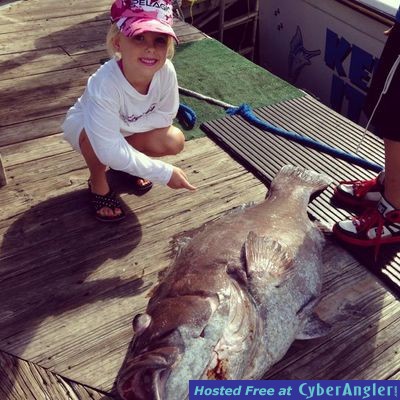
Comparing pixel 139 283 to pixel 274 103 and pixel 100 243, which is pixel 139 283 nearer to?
pixel 100 243

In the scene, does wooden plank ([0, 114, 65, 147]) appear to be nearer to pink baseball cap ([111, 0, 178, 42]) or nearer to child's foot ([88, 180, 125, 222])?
child's foot ([88, 180, 125, 222])

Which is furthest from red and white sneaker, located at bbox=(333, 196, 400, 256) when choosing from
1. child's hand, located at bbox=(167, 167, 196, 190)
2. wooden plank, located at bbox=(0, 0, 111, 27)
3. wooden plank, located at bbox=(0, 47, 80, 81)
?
wooden plank, located at bbox=(0, 0, 111, 27)

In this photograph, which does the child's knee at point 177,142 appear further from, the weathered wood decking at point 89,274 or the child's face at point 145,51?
the child's face at point 145,51

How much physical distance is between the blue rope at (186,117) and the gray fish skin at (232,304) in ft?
4.49

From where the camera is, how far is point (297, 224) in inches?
109

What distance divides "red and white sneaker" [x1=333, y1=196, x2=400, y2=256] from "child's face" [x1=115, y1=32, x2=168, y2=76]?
142 cm

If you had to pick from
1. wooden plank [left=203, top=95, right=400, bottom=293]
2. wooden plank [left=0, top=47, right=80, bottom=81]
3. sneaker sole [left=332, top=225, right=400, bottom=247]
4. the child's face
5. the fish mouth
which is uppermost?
the child's face

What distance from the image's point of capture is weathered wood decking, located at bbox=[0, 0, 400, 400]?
2402mm

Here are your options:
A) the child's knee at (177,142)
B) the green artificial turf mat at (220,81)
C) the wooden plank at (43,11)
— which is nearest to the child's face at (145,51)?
the child's knee at (177,142)

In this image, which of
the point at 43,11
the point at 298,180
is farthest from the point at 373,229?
the point at 43,11

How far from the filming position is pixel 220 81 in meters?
4.84

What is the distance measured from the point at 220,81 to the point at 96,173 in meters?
2.09

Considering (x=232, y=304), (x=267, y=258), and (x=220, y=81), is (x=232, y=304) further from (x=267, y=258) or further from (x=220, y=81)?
(x=220, y=81)

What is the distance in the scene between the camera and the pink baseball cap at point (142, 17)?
2693 mm
